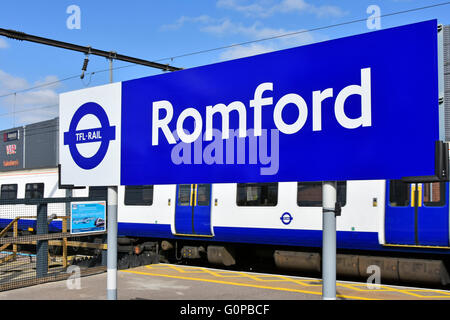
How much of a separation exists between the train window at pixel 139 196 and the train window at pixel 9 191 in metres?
8.46

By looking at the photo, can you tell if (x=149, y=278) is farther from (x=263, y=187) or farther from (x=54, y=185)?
(x=54, y=185)

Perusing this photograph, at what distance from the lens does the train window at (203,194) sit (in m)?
12.2

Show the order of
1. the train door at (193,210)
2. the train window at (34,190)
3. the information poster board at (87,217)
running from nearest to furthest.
→ the information poster board at (87,217) → the train door at (193,210) → the train window at (34,190)

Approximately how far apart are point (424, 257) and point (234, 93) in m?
7.47

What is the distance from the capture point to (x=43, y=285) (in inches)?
372

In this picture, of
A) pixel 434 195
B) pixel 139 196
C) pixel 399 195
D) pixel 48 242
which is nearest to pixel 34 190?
pixel 139 196

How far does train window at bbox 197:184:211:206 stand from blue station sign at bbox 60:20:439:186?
7462mm

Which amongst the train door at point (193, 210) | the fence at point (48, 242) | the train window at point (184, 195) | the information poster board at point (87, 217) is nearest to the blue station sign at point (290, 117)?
the fence at point (48, 242)

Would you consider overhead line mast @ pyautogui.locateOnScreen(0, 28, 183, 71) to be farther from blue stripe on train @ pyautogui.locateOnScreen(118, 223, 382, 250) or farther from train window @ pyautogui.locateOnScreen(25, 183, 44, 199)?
blue stripe on train @ pyautogui.locateOnScreen(118, 223, 382, 250)

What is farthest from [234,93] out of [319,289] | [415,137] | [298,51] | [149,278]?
[149,278]

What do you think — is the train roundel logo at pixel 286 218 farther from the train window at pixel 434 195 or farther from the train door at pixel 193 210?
the train window at pixel 434 195

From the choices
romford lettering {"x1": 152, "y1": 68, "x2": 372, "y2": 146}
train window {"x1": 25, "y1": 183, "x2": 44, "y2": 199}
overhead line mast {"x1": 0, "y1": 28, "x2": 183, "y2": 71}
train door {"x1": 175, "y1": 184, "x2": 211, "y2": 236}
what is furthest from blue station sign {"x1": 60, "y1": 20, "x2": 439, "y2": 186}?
train window {"x1": 25, "y1": 183, "x2": 44, "y2": 199}

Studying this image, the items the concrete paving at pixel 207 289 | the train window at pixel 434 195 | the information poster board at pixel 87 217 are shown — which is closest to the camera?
the concrete paving at pixel 207 289

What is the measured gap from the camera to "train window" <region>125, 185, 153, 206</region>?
44.0 ft
